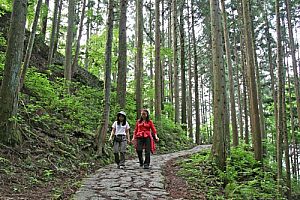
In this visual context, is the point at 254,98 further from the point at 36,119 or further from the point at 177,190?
the point at 36,119

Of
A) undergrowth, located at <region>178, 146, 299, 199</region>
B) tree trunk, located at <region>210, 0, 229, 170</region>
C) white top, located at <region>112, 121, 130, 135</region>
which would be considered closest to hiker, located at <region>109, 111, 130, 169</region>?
white top, located at <region>112, 121, 130, 135</region>

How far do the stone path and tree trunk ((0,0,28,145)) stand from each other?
Answer: 6.62 feet

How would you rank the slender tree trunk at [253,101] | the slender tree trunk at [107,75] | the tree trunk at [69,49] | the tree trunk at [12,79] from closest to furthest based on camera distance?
the tree trunk at [12,79] → the slender tree trunk at [107,75] → the slender tree trunk at [253,101] → the tree trunk at [69,49]

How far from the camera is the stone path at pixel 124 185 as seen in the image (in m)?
5.78

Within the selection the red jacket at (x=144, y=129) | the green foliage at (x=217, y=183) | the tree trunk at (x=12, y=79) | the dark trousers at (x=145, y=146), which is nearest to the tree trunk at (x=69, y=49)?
the red jacket at (x=144, y=129)

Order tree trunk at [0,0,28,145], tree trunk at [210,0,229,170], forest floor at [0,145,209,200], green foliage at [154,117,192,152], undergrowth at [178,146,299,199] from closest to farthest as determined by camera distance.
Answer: forest floor at [0,145,209,200]
tree trunk at [0,0,28,145]
undergrowth at [178,146,299,199]
tree trunk at [210,0,229,170]
green foliage at [154,117,192,152]

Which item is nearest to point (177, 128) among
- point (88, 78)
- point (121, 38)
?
point (88, 78)

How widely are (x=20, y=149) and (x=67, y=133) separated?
3090 millimetres

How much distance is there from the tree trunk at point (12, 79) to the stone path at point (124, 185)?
202 centimetres

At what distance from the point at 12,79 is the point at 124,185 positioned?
3386 mm

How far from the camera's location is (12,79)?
6.90m

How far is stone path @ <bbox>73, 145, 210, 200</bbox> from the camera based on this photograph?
19.0 ft

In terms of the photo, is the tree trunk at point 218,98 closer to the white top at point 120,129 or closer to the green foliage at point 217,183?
the green foliage at point 217,183

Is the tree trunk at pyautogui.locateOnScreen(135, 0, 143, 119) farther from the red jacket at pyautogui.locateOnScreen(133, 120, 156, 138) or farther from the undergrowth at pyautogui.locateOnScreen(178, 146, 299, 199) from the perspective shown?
the red jacket at pyautogui.locateOnScreen(133, 120, 156, 138)
